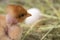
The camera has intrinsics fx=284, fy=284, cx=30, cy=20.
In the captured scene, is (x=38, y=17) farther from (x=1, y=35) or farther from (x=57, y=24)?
(x=1, y=35)

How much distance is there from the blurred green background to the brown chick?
15cm

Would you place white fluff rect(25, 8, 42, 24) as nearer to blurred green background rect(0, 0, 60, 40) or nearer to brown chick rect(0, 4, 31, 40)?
blurred green background rect(0, 0, 60, 40)

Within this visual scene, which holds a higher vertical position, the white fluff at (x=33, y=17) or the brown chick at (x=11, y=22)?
the brown chick at (x=11, y=22)

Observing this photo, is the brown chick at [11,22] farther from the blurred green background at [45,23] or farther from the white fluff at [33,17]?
the white fluff at [33,17]

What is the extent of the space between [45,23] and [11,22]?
448 millimetres

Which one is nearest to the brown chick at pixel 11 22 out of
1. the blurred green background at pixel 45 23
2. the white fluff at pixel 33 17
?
the blurred green background at pixel 45 23

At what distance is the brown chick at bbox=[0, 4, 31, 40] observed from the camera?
1.61 metres

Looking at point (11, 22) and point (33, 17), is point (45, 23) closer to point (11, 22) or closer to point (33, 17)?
point (33, 17)

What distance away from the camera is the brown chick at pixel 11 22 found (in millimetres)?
1613

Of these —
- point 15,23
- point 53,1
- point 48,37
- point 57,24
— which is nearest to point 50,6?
point 53,1

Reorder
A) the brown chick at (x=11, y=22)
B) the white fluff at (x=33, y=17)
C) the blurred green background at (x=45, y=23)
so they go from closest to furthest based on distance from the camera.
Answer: the brown chick at (x=11, y=22)
the blurred green background at (x=45, y=23)
the white fluff at (x=33, y=17)

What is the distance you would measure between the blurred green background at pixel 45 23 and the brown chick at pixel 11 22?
0.48 ft

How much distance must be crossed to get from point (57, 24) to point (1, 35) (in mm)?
464

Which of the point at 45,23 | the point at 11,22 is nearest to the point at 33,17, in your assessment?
the point at 45,23
